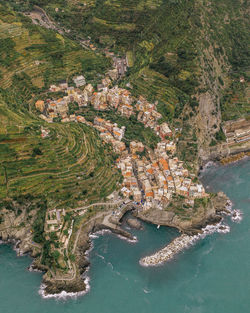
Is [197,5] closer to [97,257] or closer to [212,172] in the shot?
[212,172]

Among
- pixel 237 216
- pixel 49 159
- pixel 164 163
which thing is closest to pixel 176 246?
pixel 237 216

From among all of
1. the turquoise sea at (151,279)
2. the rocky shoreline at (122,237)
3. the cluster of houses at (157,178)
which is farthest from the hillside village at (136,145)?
the turquoise sea at (151,279)

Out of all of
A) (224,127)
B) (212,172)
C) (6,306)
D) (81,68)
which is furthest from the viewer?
(81,68)

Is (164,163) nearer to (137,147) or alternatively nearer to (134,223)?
(137,147)

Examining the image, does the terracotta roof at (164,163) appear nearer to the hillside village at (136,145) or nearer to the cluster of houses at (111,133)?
the hillside village at (136,145)

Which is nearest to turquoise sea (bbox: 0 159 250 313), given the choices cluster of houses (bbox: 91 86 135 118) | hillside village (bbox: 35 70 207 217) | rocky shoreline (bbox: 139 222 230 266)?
rocky shoreline (bbox: 139 222 230 266)

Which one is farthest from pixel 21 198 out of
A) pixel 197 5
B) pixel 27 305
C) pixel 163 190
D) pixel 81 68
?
pixel 197 5

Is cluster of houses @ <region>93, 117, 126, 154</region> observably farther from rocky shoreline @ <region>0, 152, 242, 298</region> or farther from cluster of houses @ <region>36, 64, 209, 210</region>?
rocky shoreline @ <region>0, 152, 242, 298</region>
